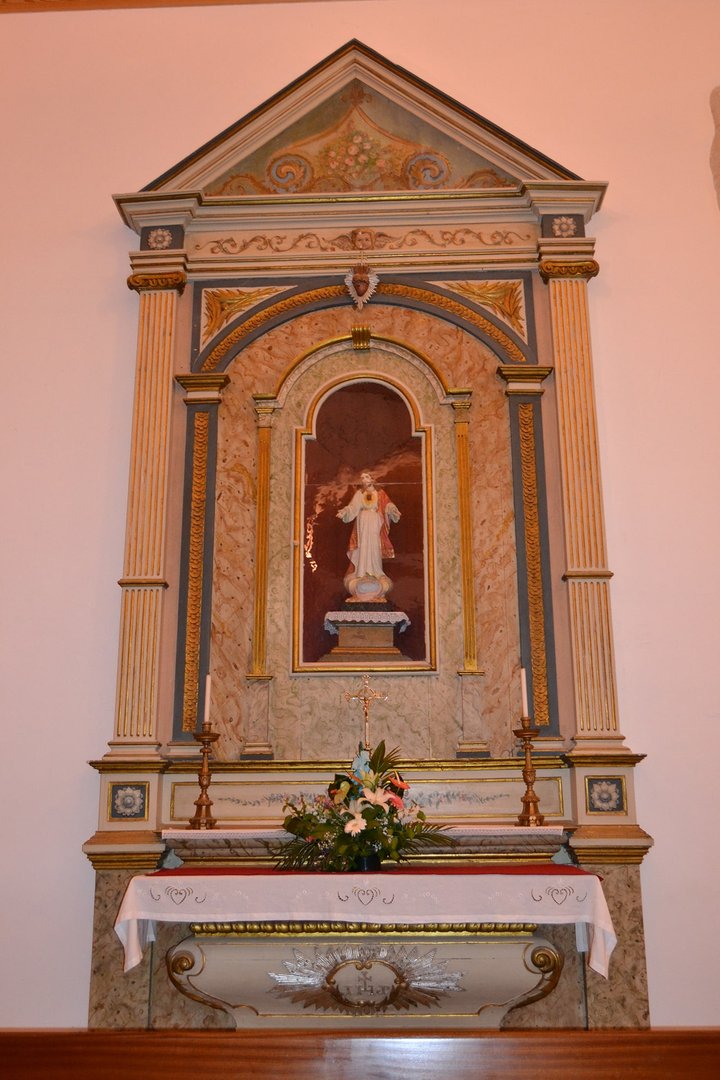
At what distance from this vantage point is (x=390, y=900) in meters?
4.71

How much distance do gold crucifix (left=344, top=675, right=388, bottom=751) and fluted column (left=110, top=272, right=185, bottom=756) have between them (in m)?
1.00

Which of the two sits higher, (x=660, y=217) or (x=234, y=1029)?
(x=660, y=217)

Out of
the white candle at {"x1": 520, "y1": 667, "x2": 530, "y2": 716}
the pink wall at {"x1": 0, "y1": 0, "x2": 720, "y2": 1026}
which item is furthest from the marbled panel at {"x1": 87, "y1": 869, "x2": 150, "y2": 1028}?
the white candle at {"x1": 520, "y1": 667, "x2": 530, "y2": 716}

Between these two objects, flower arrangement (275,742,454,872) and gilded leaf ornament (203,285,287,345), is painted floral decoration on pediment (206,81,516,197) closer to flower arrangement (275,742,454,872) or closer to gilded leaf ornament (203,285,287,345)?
gilded leaf ornament (203,285,287,345)

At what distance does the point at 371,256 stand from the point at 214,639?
234 cm

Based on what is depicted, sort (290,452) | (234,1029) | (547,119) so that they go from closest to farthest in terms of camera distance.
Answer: (234,1029) < (290,452) < (547,119)

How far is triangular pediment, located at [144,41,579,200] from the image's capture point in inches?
258

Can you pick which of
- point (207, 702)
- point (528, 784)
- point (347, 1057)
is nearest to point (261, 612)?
point (207, 702)

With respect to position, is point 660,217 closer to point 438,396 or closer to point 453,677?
point 438,396

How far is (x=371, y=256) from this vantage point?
256 inches

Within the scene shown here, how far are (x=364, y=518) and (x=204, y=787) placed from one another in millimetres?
1668

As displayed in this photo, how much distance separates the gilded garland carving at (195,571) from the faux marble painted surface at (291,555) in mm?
93

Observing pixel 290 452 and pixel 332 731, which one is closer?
pixel 332 731

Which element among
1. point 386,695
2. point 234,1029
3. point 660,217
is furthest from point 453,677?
point 660,217
